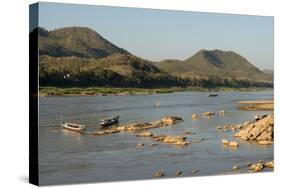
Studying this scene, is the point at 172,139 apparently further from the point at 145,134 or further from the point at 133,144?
the point at 133,144

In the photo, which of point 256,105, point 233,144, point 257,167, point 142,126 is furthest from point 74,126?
point 256,105

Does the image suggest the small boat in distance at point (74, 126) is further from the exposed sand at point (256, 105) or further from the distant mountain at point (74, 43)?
the exposed sand at point (256, 105)

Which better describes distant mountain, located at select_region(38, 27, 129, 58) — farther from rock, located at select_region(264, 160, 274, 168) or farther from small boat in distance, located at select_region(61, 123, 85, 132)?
rock, located at select_region(264, 160, 274, 168)

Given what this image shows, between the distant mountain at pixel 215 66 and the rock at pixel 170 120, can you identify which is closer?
the rock at pixel 170 120

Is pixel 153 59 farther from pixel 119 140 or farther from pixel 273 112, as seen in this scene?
pixel 273 112

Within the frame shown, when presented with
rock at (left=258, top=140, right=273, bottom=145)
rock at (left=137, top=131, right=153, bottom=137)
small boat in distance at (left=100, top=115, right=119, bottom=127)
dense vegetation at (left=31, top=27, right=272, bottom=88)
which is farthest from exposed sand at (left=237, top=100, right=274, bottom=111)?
small boat in distance at (left=100, top=115, right=119, bottom=127)

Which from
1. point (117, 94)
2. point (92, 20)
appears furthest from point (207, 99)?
point (92, 20)

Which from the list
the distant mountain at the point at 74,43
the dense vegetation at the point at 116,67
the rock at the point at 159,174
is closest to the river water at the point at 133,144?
the rock at the point at 159,174
